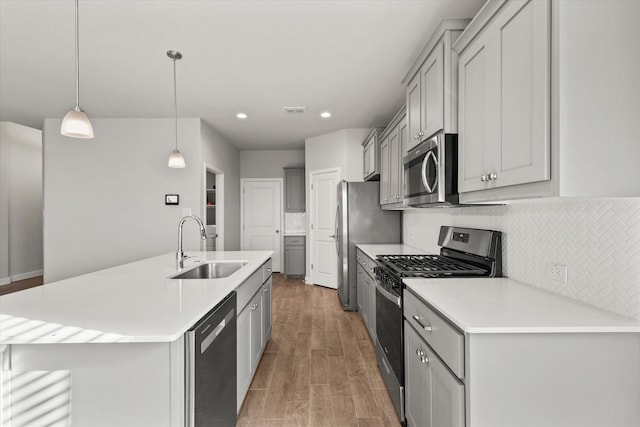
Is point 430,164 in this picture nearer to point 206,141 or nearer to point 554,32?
point 554,32

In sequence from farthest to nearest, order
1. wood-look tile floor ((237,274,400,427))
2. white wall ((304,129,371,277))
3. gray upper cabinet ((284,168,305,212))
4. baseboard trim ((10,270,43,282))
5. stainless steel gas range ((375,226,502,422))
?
1. gray upper cabinet ((284,168,305,212))
2. baseboard trim ((10,270,43,282))
3. white wall ((304,129,371,277))
4. wood-look tile floor ((237,274,400,427))
5. stainless steel gas range ((375,226,502,422))

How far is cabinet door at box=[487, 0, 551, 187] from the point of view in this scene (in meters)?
1.13

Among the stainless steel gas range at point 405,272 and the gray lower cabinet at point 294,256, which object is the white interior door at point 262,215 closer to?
the gray lower cabinet at point 294,256

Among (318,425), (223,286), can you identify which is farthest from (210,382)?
(318,425)

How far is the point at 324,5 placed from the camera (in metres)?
2.05

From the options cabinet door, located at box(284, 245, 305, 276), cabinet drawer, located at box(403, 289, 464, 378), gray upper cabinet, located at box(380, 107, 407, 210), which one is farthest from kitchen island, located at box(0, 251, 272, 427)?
cabinet door, located at box(284, 245, 305, 276)

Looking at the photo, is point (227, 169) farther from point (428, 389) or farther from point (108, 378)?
point (428, 389)

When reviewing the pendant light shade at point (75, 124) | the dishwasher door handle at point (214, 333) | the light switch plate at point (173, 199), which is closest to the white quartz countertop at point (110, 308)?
the dishwasher door handle at point (214, 333)

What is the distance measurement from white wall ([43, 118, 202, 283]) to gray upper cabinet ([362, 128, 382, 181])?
239 cm

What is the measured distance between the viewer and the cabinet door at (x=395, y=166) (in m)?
3.25

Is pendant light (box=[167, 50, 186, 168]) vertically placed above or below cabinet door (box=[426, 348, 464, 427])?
above

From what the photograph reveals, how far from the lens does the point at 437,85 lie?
6.31ft

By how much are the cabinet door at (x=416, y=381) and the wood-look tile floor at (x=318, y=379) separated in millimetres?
322

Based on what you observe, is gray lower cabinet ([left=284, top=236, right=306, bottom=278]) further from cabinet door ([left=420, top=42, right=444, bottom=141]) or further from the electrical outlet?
the electrical outlet
